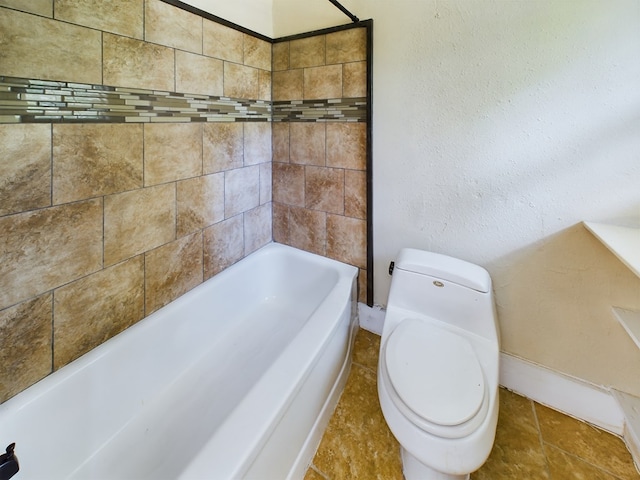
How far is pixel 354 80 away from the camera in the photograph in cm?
174

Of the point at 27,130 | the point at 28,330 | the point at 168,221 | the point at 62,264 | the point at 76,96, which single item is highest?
the point at 76,96

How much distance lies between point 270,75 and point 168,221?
1240mm

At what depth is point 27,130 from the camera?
3.27 feet

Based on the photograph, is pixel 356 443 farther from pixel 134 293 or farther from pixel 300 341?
pixel 134 293

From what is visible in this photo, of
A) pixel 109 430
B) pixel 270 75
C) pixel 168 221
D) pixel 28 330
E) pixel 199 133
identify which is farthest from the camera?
pixel 270 75

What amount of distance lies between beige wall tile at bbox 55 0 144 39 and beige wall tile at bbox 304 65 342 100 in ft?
3.03

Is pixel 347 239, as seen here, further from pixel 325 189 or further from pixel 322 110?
pixel 322 110

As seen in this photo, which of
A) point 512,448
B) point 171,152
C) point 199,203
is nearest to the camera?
point 512,448

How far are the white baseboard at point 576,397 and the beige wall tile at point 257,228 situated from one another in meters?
1.64

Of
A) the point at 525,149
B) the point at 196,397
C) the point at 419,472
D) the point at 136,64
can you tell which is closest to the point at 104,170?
the point at 136,64

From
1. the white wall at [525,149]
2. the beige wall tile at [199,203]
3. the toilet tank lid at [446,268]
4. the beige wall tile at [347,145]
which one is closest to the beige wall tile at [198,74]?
the beige wall tile at [199,203]

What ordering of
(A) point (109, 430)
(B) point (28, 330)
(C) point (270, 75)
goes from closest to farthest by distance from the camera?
(B) point (28, 330), (A) point (109, 430), (C) point (270, 75)

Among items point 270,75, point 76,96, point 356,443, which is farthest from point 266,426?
point 270,75

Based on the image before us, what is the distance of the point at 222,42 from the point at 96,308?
1480mm
